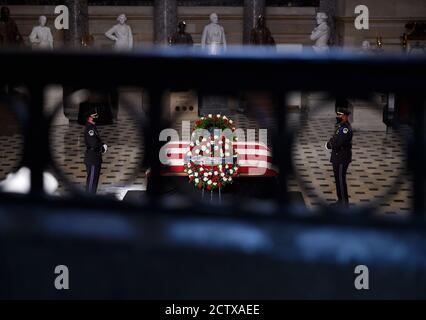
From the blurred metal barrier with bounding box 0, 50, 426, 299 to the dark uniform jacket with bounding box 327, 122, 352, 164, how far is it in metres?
8.41

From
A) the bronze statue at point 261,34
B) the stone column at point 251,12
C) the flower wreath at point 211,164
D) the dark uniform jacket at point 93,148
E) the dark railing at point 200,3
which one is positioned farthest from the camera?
the dark railing at point 200,3

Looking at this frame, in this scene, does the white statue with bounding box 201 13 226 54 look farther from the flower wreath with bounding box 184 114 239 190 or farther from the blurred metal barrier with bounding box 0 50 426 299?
the blurred metal barrier with bounding box 0 50 426 299

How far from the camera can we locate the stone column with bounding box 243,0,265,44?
845 inches

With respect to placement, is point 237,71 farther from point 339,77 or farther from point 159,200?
point 159,200

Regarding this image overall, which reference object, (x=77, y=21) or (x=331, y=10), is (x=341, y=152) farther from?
(x=331, y=10)

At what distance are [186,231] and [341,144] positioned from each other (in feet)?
28.8

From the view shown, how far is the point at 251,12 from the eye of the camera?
21.5 metres

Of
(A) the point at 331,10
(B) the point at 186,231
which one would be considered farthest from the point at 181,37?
(B) the point at 186,231

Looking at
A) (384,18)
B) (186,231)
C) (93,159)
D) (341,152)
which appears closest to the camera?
(186,231)

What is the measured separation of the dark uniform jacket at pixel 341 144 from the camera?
10.4 metres

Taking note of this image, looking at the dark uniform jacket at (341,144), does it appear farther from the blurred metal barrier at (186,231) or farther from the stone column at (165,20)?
the stone column at (165,20)

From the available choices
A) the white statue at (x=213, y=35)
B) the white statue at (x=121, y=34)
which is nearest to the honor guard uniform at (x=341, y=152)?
the white statue at (x=213, y=35)

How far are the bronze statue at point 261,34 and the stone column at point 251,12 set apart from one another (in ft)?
3.53

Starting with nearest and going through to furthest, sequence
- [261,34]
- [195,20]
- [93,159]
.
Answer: [93,159], [261,34], [195,20]
